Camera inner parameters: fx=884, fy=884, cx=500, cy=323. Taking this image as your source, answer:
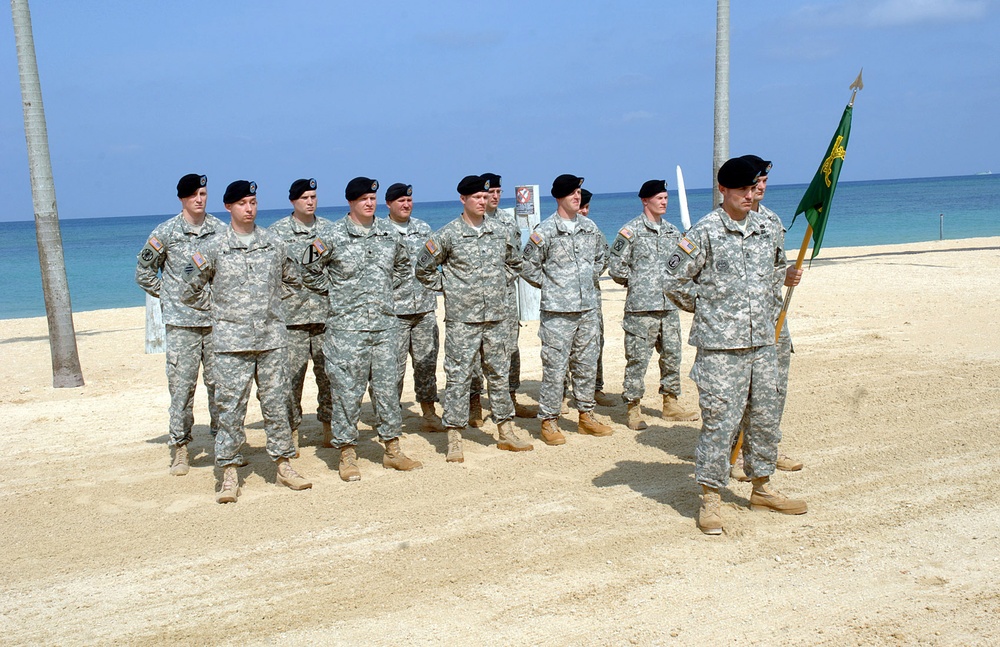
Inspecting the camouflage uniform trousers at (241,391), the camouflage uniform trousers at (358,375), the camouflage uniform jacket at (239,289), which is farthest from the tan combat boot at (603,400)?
the camouflage uniform jacket at (239,289)

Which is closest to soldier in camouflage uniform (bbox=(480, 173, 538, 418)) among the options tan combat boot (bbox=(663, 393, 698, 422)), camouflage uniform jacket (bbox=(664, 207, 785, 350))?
tan combat boot (bbox=(663, 393, 698, 422))

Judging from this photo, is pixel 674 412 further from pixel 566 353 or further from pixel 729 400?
pixel 729 400

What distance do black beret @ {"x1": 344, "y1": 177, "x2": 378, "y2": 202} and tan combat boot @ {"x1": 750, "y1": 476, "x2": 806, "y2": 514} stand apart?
11.8ft

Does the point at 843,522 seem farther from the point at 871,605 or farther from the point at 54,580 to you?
the point at 54,580

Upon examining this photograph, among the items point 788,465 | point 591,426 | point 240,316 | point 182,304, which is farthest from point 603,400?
point 182,304

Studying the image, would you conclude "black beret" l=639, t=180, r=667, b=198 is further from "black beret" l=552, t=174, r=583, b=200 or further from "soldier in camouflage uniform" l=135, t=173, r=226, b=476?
Result: "soldier in camouflage uniform" l=135, t=173, r=226, b=476

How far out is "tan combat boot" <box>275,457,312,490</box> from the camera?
6599 millimetres

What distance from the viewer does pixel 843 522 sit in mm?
5508

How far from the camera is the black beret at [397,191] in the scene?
300 inches

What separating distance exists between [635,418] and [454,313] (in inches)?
79.8

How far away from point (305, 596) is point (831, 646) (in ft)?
8.77

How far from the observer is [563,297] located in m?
7.65

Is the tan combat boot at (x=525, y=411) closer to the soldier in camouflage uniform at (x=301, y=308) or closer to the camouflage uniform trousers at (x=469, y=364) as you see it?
the camouflage uniform trousers at (x=469, y=364)

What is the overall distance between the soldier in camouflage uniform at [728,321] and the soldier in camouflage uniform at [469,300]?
2.18m
